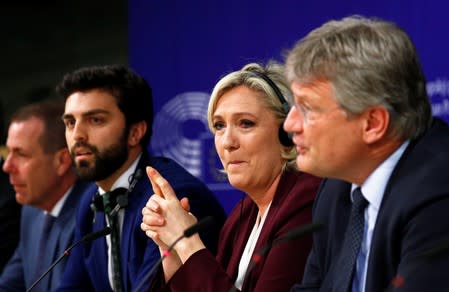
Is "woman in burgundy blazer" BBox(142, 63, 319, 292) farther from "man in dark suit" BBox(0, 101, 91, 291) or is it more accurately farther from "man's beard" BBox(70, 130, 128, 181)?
"man in dark suit" BBox(0, 101, 91, 291)

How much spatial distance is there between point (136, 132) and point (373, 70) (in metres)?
1.60

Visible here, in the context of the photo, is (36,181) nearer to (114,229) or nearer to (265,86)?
(114,229)

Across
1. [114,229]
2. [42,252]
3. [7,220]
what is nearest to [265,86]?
[114,229]

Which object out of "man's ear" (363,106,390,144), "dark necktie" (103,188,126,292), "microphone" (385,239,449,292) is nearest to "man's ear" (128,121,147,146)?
"dark necktie" (103,188,126,292)

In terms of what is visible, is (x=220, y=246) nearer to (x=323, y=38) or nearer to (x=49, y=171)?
(x=323, y=38)

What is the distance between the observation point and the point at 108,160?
302 cm

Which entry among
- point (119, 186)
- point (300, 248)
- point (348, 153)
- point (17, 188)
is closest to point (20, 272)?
point (17, 188)

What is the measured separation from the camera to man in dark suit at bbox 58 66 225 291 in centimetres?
287

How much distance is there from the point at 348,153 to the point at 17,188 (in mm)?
2437

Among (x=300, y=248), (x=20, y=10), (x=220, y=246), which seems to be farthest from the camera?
(x=20, y=10)

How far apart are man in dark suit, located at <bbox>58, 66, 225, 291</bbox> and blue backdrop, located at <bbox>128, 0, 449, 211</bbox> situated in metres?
0.56

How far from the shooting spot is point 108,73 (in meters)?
3.12

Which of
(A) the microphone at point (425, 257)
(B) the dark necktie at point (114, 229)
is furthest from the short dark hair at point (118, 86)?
(A) the microphone at point (425, 257)

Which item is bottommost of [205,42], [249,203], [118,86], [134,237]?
[134,237]
